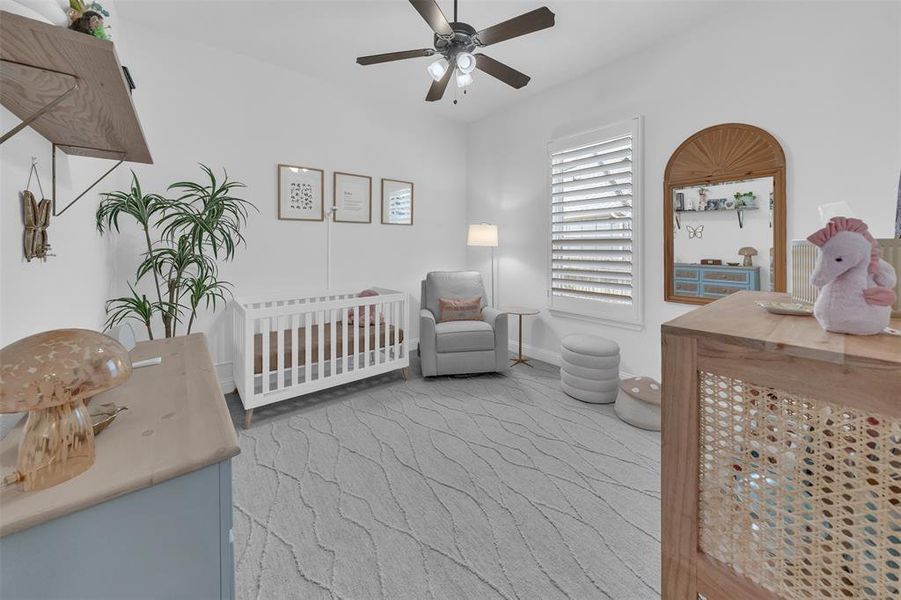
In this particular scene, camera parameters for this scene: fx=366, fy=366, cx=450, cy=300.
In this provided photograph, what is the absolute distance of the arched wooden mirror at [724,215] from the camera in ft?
7.91

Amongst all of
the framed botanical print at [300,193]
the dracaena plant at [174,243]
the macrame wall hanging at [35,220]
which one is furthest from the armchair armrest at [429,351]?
the macrame wall hanging at [35,220]

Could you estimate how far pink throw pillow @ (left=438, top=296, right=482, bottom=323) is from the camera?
3670mm

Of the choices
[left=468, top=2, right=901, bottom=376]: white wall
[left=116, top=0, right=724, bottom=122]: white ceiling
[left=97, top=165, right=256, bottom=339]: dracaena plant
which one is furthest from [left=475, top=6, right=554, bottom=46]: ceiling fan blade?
[left=97, top=165, right=256, bottom=339]: dracaena plant

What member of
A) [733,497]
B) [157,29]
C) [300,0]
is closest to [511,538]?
[733,497]

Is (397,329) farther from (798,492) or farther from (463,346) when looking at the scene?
(798,492)

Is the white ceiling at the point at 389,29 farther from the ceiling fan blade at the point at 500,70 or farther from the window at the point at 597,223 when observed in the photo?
the window at the point at 597,223

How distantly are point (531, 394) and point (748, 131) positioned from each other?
2.41 m

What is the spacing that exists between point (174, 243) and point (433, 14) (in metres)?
2.42

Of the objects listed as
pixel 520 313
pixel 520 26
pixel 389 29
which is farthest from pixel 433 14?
pixel 520 313

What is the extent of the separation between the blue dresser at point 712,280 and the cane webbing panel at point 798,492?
95.6 inches

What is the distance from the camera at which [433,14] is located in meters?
1.85

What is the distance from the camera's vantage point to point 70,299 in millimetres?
1453

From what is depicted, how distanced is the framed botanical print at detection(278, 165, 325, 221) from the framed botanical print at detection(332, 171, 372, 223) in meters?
0.16

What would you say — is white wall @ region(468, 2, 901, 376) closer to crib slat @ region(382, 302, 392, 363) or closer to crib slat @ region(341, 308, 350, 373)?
crib slat @ region(382, 302, 392, 363)
